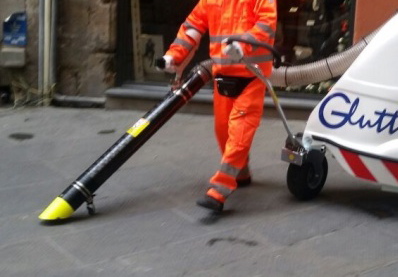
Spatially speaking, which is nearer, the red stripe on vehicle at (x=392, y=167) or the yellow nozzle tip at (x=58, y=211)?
the red stripe on vehicle at (x=392, y=167)

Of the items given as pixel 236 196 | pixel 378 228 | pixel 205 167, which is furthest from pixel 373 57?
pixel 205 167

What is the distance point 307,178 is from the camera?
5121mm

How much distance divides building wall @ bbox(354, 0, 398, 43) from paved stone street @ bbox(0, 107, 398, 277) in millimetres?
1295

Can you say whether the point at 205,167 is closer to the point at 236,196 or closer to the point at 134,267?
the point at 236,196

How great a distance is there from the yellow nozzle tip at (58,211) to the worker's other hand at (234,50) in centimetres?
138

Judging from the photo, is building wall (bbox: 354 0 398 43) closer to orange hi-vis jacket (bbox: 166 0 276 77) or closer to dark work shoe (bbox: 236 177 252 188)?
dark work shoe (bbox: 236 177 252 188)

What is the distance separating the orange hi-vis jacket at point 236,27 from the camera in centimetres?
475

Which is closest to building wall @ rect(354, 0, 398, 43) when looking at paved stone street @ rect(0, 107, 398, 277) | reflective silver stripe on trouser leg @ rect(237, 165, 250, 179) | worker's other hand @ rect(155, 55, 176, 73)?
paved stone street @ rect(0, 107, 398, 277)

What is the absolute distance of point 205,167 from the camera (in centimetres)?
598

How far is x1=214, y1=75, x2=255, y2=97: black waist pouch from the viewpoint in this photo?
4.90 meters

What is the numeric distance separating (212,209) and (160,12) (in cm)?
373

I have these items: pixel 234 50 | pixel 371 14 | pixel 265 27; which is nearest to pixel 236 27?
pixel 265 27

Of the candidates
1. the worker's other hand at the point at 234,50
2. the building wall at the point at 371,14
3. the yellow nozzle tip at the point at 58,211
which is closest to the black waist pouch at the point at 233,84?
the worker's other hand at the point at 234,50

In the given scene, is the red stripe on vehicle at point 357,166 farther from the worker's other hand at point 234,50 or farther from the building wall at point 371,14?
the building wall at point 371,14
